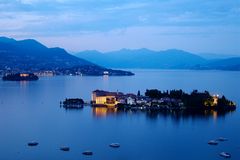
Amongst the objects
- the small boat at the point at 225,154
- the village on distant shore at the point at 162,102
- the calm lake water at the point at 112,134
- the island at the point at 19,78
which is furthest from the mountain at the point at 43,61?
the small boat at the point at 225,154

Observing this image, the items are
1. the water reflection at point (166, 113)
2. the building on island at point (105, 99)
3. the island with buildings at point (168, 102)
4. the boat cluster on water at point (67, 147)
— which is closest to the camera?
the boat cluster on water at point (67, 147)

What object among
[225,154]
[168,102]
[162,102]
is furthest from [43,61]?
[225,154]

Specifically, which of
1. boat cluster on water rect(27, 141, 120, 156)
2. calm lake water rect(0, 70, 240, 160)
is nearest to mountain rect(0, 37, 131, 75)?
calm lake water rect(0, 70, 240, 160)

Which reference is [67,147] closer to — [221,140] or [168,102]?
[221,140]

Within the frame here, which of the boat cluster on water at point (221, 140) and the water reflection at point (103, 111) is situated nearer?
the boat cluster on water at point (221, 140)

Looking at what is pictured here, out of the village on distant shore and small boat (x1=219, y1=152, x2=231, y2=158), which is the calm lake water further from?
the village on distant shore

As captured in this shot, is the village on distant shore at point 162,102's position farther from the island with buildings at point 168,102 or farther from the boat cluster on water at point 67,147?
the boat cluster on water at point 67,147
